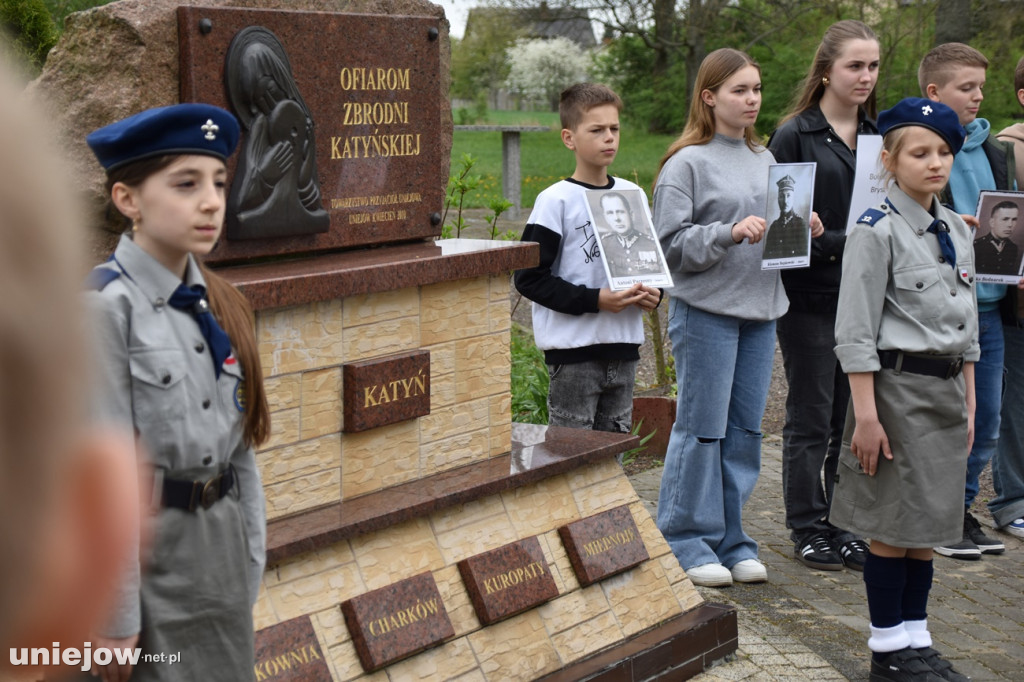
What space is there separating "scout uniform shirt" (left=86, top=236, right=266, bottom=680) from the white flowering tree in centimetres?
5099

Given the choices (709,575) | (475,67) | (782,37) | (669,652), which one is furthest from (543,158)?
(669,652)

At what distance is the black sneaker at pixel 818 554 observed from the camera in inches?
221

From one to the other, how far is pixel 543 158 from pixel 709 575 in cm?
2410

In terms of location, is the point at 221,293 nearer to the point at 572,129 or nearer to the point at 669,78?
the point at 572,129

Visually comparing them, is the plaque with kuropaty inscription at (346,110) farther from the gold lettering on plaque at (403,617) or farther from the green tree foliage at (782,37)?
the green tree foliage at (782,37)

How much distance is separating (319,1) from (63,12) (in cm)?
360

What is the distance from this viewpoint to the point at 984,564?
19.2ft

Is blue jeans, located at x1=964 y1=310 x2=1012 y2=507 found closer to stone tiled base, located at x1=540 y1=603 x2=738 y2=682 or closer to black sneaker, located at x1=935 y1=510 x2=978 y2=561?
black sneaker, located at x1=935 y1=510 x2=978 y2=561

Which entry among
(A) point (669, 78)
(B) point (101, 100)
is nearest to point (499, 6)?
(A) point (669, 78)

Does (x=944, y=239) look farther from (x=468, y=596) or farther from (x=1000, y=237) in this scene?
(x=468, y=596)

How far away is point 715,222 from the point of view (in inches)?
199

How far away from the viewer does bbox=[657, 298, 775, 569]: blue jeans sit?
5137mm

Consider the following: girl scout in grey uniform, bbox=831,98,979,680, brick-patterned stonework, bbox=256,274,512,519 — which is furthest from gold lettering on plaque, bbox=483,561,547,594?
girl scout in grey uniform, bbox=831,98,979,680

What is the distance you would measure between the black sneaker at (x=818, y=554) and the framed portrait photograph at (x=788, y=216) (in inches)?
55.0
